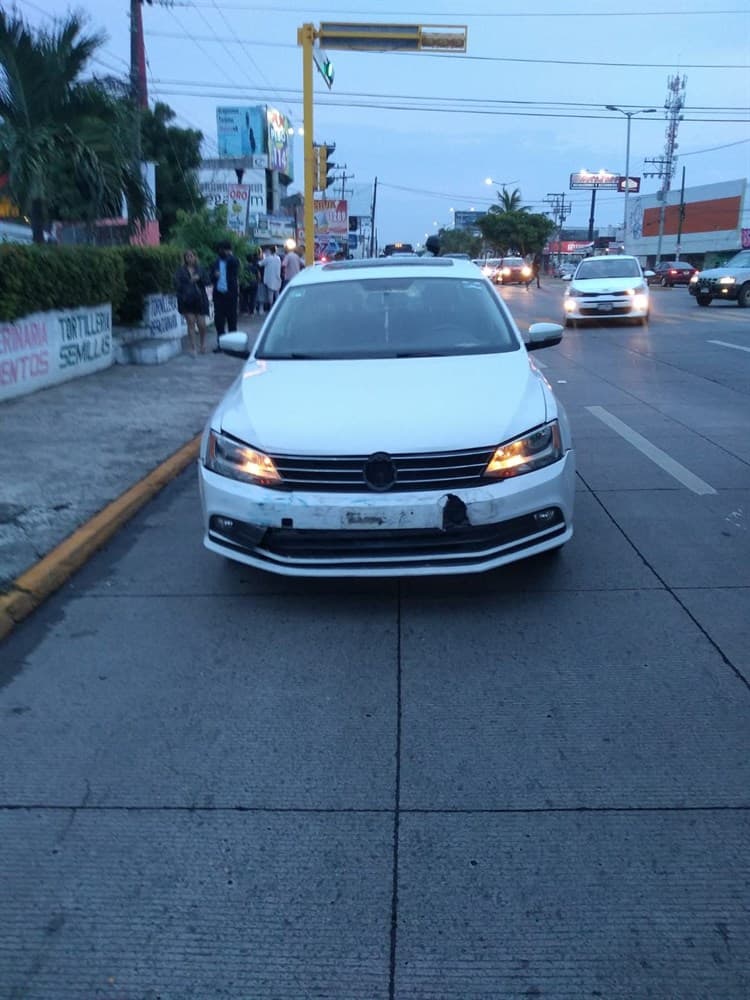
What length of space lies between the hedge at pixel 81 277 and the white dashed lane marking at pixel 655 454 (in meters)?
6.65

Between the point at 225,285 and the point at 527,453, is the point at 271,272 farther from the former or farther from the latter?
the point at 527,453

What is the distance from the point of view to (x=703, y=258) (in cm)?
7775

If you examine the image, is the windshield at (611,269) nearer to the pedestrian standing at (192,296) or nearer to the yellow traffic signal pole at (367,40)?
the yellow traffic signal pole at (367,40)

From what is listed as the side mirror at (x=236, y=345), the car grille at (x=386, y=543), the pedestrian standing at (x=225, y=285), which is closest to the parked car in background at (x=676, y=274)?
the pedestrian standing at (x=225, y=285)

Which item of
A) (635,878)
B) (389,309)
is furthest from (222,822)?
(389,309)

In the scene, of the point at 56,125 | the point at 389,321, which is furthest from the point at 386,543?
the point at 56,125

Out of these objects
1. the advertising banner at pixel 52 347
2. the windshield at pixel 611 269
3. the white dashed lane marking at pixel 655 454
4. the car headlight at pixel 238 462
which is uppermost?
the windshield at pixel 611 269

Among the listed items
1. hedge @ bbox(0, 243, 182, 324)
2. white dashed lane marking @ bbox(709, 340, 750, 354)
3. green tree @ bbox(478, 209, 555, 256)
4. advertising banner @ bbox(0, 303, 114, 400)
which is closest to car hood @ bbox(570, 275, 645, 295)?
white dashed lane marking @ bbox(709, 340, 750, 354)

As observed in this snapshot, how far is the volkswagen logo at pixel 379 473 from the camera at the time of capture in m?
4.88

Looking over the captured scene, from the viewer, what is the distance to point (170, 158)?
3972 cm

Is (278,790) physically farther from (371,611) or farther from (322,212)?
(322,212)

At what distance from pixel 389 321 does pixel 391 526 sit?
7.32ft

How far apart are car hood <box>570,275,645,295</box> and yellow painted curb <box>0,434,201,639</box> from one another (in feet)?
56.1

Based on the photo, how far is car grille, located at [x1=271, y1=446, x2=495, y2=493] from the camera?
16.0 ft
